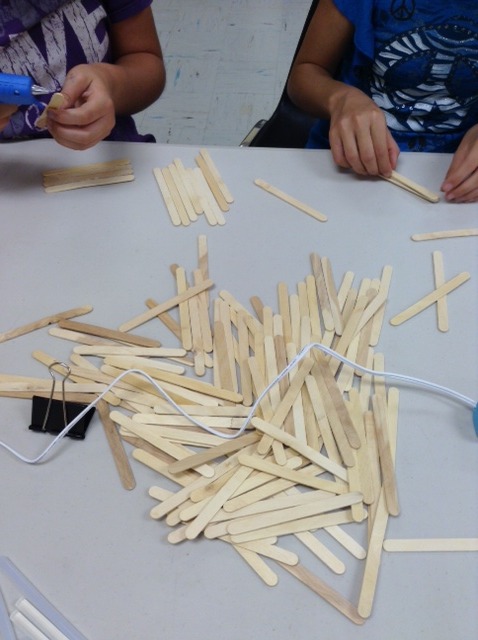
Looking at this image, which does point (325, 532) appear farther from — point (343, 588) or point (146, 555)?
point (146, 555)

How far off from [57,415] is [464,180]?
77 cm

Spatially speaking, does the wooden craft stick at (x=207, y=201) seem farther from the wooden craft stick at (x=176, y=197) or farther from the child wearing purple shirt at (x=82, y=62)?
the child wearing purple shirt at (x=82, y=62)

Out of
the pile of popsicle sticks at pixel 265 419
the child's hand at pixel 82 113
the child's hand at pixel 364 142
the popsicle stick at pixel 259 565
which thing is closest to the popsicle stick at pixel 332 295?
the pile of popsicle sticks at pixel 265 419

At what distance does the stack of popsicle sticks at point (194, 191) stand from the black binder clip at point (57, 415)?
15.0 inches

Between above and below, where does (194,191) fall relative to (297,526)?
above

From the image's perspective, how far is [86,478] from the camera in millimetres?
686

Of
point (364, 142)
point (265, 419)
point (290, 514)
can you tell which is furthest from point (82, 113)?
point (290, 514)

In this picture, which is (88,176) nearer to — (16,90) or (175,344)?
(16,90)

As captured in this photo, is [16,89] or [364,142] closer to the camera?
[16,89]

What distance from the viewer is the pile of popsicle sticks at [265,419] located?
25.2 inches

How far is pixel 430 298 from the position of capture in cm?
88

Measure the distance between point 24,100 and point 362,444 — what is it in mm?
715

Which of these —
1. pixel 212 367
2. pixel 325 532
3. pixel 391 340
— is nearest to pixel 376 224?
pixel 391 340

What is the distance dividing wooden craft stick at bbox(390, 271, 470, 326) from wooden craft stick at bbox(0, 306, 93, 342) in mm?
457
